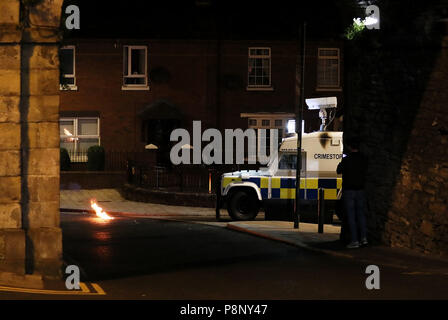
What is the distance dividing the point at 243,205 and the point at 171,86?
13.6 m

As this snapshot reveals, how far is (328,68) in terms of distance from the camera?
34125mm

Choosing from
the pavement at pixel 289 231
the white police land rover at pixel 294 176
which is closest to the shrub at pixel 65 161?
the pavement at pixel 289 231

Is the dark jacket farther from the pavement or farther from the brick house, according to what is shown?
the brick house

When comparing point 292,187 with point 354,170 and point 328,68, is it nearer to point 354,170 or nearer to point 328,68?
point 354,170

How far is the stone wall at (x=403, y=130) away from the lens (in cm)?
1167

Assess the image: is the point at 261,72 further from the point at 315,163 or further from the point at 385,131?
the point at 385,131

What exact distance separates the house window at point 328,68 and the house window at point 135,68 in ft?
25.2

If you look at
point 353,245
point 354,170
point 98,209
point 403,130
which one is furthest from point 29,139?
point 98,209

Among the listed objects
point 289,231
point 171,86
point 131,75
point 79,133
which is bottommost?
point 289,231

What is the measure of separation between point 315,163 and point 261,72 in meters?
14.4

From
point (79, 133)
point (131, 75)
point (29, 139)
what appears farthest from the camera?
point (79, 133)

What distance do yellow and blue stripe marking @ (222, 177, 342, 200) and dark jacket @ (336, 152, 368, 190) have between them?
293 inches

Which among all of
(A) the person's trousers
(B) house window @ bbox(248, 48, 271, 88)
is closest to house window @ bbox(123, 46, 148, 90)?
(B) house window @ bbox(248, 48, 271, 88)

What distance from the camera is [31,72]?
32.6 feet
